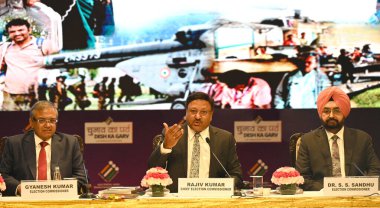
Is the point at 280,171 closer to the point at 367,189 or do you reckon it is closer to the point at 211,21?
the point at 367,189

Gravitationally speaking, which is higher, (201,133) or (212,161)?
(201,133)

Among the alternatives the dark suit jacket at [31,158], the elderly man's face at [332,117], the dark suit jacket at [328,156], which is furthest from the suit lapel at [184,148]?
the elderly man's face at [332,117]

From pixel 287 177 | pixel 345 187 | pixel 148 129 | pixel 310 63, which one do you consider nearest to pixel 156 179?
pixel 287 177

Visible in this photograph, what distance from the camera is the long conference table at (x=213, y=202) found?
4.67 metres

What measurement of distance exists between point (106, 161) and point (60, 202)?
3.36 metres

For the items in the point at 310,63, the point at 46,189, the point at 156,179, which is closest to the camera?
the point at 46,189

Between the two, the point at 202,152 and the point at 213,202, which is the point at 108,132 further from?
the point at 213,202

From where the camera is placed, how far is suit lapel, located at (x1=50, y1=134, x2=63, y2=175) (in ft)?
19.4

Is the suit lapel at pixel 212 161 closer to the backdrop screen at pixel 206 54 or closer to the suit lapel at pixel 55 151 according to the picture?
the suit lapel at pixel 55 151

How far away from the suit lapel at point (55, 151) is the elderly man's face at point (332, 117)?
7.15 feet

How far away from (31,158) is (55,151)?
20 cm

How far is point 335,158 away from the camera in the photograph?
232 inches

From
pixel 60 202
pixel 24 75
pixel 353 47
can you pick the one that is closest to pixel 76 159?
pixel 60 202

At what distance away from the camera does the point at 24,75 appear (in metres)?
8.06
